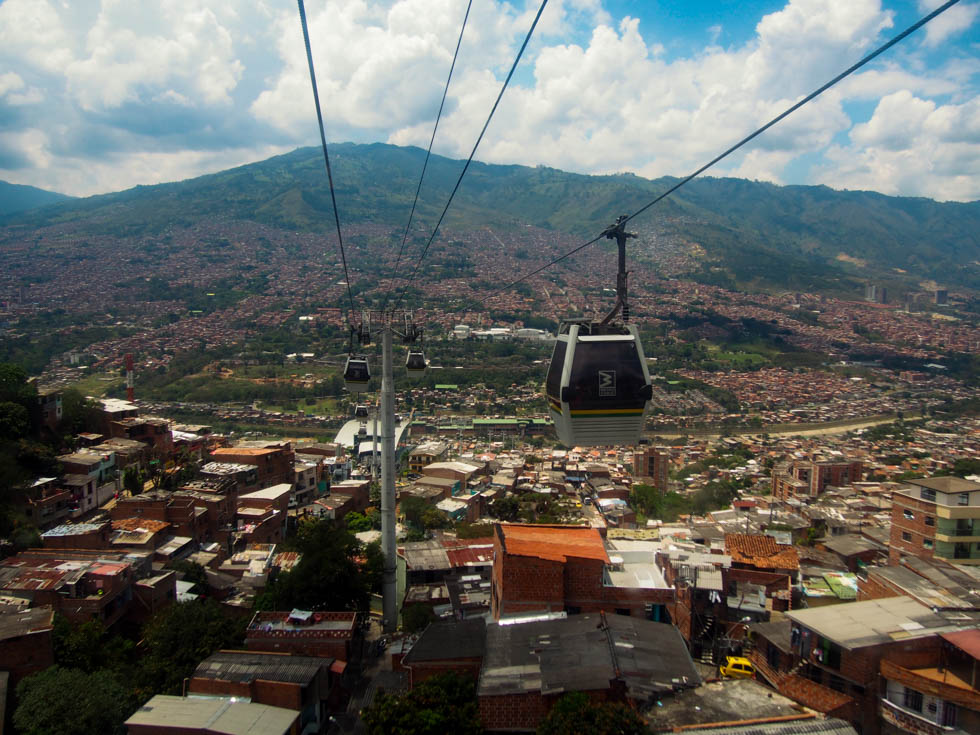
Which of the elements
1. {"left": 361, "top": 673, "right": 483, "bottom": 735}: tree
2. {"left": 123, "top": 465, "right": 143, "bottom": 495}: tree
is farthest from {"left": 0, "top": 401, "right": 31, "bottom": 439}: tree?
{"left": 361, "top": 673, "right": 483, "bottom": 735}: tree

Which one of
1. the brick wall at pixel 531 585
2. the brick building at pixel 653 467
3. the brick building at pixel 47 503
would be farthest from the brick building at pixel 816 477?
the brick building at pixel 47 503

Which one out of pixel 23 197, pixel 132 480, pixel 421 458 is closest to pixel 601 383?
pixel 132 480

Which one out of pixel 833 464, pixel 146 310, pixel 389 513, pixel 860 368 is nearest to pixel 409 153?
pixel 146 310

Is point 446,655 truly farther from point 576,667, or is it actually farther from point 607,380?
point 607,380

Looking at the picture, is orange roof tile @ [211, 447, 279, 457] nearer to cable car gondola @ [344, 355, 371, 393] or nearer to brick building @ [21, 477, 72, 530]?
brick building @ [21, 477, 72, 530]

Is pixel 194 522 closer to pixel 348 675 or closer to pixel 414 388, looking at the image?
pixel 348 675

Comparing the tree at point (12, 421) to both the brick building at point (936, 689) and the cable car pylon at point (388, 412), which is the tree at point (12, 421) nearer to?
the cable car pylon at point (388, 412)
